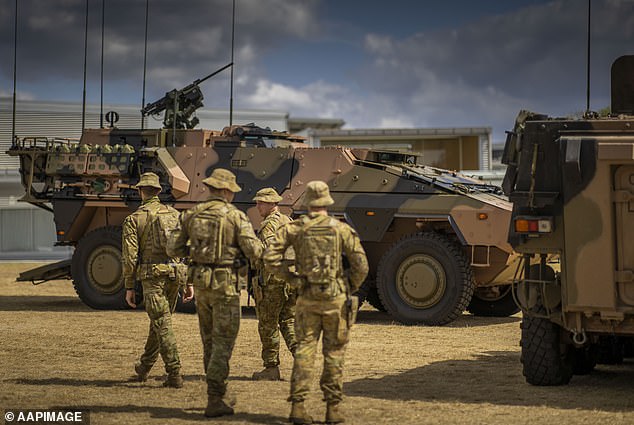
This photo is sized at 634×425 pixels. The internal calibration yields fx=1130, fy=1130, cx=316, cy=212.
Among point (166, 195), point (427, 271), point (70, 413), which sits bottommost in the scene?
point (70, 413)

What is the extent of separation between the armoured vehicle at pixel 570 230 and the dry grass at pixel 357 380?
52cm

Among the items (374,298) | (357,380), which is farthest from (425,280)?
(357,380)

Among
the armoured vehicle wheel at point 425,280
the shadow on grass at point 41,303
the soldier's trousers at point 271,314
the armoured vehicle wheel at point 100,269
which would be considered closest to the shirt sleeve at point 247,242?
the soldier's trousers at point 271,314

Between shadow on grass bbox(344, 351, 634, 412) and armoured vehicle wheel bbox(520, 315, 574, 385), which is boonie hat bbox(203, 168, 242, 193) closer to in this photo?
shadow on grass bbox(344, 351, 634, 412)

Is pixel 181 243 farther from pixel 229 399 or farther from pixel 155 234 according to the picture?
pixel 229 399

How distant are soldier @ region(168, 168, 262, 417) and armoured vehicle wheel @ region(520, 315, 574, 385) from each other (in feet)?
7.97

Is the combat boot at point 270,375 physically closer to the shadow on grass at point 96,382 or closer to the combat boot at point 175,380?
the shadow on grass at point 96,382

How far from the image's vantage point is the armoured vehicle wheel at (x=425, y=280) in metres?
13.9

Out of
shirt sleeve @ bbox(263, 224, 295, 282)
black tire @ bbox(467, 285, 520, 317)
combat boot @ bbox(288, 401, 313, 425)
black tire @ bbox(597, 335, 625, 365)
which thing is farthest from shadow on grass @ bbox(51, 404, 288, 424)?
black tire @ bbox(467, 285, 520, 317)

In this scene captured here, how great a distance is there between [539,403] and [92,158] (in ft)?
31.2

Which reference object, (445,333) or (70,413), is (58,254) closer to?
(445,333)

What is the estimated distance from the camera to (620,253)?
8.40m

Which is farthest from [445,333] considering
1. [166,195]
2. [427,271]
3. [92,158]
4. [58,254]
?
[58,254]

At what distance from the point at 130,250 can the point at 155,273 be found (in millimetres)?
287
